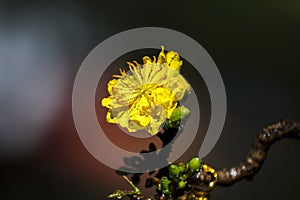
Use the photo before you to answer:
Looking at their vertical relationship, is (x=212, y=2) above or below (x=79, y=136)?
above

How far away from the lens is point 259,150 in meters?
0.82

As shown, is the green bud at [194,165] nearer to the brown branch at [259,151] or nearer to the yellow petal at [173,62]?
the brown branch at [259,151]

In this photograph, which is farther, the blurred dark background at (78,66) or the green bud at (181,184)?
the blurred dark background at (78,66)

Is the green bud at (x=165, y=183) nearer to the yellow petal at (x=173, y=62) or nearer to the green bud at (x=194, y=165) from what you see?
the green bud at (x=194, y=165)

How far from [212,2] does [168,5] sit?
0.33ft

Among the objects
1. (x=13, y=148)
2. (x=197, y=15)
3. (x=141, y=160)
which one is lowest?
(x=141, y=160)

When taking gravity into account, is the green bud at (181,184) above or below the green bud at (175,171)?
below

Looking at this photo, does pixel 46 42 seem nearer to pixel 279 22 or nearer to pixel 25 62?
pixel 25 62

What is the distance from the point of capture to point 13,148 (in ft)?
3.01

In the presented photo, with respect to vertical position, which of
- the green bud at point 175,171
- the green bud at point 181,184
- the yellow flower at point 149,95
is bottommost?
the green bud at point 181,184

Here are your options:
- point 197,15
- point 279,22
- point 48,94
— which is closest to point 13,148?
point 48,94

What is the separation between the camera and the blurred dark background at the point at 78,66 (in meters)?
0.91

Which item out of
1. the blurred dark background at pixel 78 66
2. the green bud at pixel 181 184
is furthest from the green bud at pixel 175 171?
the blurred dark background at pixel 78 66

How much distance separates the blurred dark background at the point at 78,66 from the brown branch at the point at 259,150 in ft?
0.32
